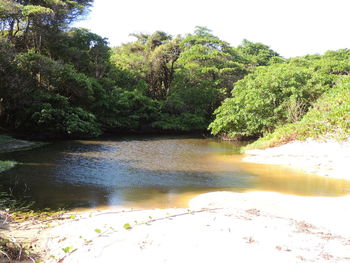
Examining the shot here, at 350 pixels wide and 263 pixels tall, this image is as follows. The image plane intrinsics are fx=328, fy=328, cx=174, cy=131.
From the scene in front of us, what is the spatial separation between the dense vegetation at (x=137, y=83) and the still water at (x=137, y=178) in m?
5.42

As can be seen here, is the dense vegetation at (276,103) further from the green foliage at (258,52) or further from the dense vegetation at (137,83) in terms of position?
the green foliage at (258,52)

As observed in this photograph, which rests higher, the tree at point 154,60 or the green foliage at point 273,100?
the tree at point 154,60

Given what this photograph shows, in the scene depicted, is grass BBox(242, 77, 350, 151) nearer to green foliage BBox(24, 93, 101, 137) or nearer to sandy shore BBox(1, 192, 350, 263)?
sandy shore BBox(1, 192, 350, 263)

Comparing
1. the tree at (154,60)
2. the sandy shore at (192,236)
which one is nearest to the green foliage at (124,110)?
the tree at (154,60)

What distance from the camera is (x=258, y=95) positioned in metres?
24.3

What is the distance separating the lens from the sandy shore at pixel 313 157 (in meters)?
14.7

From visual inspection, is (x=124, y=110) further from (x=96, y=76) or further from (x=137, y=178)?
(x=137, y=178)

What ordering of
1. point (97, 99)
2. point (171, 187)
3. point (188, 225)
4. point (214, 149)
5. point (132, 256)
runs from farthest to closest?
point (97, 99)
point (214, 149)
point (171, 187)
point (188, 225)
point (132, 256)

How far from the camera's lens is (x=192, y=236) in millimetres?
6039

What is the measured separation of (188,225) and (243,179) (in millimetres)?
7407

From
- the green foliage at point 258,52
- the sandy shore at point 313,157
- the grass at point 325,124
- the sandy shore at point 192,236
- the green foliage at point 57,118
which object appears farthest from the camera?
the green foliage at point 258,52

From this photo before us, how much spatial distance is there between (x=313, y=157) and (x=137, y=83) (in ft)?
Answer: 79.8

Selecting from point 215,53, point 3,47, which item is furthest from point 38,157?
point 215,53

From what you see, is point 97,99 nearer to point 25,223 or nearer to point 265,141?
point 265,141
